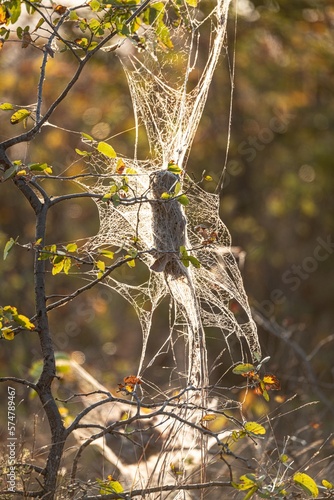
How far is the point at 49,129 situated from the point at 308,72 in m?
3.28

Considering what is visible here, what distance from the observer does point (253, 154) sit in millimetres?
10062

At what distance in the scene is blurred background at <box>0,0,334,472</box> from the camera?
9172mm

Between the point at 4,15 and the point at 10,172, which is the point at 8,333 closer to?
the point at 10,172

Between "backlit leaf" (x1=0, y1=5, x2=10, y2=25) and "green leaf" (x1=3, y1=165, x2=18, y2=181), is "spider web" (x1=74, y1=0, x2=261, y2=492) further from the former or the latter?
"backlit leaf" (x1=0, y1=5, x2=10, y2=25)

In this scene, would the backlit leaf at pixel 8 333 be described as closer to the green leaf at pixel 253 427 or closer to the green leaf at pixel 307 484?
the green leaf at pixel 253 427

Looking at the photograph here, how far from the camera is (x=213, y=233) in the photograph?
8.96ft

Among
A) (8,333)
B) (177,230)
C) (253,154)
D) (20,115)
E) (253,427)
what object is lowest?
(253,427)

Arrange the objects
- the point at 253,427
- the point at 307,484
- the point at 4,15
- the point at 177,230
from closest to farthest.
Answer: the point at 307,484
the point at 253,427
the point at 4,15
the point at 177,230

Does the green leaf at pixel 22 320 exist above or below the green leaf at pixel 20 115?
below

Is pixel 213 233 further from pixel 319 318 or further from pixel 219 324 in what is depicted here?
pixel 319 318

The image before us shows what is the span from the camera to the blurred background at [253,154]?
30.1 ft

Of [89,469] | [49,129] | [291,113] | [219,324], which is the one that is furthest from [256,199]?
[219,324]

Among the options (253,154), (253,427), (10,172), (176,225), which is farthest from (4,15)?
(253,154)

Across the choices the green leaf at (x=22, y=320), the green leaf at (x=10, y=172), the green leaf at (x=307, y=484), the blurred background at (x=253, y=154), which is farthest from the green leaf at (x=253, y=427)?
the blurred background at (x=253, y=154)
